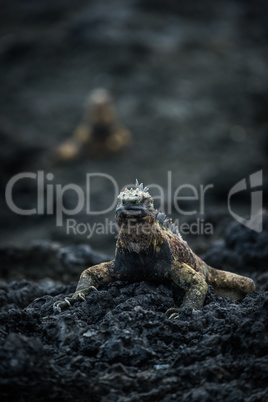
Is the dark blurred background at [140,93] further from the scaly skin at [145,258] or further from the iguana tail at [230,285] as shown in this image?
the scaly skin at [145,258]

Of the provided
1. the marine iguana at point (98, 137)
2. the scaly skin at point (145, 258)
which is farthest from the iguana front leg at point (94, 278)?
the marine iguana at point (98, 137)

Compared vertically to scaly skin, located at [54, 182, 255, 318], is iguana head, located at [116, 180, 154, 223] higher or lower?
higher

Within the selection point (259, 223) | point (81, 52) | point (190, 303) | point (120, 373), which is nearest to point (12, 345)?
point (120, 373)

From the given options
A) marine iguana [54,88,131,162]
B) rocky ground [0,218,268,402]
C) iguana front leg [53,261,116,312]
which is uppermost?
marine iguana [54,88,131,162]

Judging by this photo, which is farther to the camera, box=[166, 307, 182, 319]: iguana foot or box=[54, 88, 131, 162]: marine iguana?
box=[54, 88, 131, 162]: marine iguana
